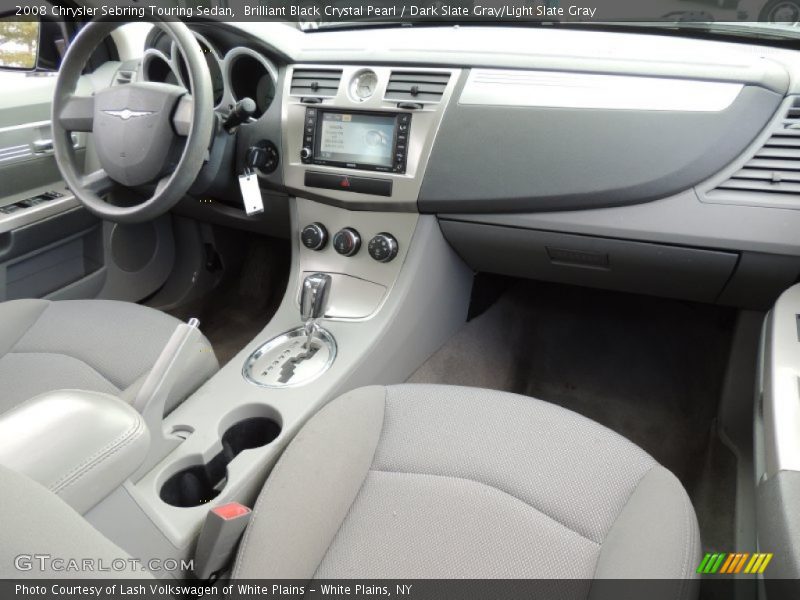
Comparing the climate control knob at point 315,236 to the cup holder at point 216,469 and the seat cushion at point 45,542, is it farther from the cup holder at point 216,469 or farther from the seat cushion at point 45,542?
the seat cushion at point 45,542

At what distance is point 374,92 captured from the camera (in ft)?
4.34

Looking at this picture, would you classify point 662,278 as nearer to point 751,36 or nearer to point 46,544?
point 751,36

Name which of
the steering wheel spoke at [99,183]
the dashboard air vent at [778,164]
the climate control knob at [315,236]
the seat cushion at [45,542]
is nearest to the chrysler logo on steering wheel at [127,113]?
the steering wheel spoke at [99,183]

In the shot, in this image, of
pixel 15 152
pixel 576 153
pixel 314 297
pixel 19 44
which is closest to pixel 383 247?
pixel 314 297

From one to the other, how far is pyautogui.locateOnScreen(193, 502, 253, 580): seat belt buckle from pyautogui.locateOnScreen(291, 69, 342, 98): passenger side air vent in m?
0.92

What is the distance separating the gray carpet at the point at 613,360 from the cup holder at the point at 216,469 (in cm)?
48

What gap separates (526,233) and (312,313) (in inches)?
18.6

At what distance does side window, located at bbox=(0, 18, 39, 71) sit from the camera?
1.68 m

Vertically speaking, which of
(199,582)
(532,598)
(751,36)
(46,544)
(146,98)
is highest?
(751,36)

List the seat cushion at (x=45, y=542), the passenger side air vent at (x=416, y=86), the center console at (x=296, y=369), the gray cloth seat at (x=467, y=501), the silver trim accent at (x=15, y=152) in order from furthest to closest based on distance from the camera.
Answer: the silver trim accent at (x=15, y=152), the passenger side air vent at (x=416, y=86), the center console at (x=296, y=369), the gray cloth seat at (x=467, y=501), the seat cushion at (x=45, y=542)

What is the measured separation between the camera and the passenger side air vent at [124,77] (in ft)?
5.35

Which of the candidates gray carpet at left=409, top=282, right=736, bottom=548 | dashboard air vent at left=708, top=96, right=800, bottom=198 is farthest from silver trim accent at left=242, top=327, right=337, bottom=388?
dashboard air vent at left=708, top=96, right=800, bottom=198

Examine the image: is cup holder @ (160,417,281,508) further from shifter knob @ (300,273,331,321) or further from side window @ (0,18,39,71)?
side window @ (0,18,39,71)

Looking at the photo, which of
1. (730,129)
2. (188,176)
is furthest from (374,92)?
(730,129)
